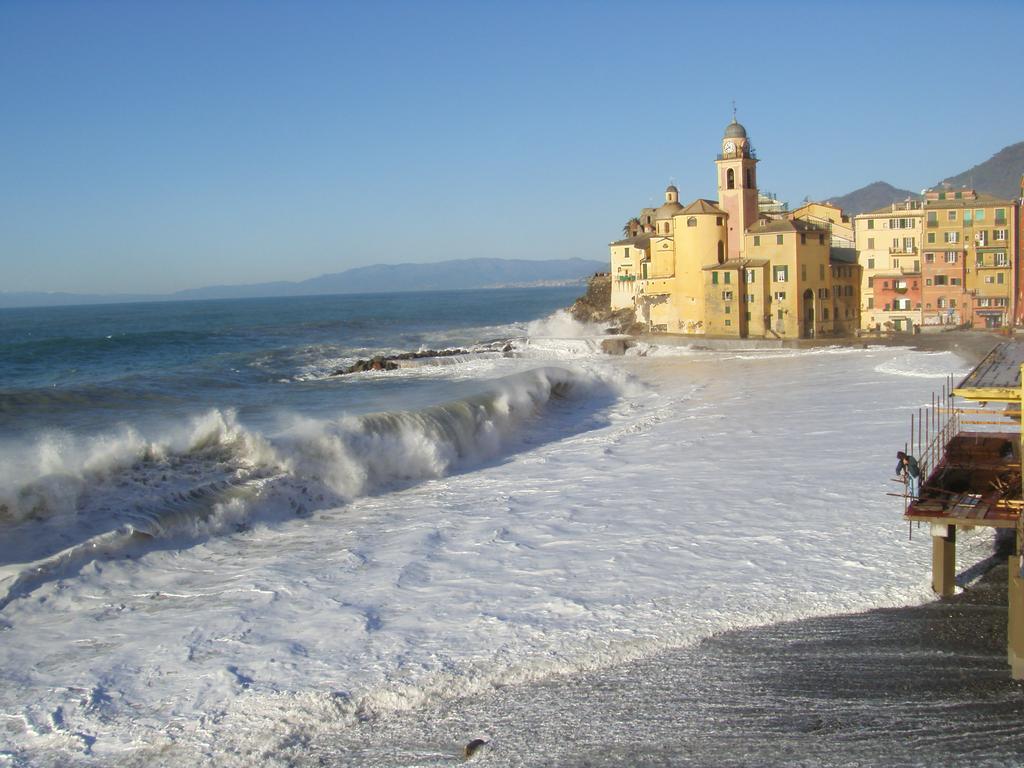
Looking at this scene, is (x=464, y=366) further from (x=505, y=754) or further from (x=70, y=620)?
(x=505, y=754)

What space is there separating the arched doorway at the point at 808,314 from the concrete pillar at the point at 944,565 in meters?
38.2

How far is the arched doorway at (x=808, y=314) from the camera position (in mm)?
47125

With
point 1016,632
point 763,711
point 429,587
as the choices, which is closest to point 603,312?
point 429,587

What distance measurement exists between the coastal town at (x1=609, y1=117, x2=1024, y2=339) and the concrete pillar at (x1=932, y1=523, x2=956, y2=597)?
122ft

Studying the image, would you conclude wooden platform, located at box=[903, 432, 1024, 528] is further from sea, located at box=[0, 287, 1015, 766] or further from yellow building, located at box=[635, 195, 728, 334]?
yellow building, located at box=[635, 195, 728, 334]

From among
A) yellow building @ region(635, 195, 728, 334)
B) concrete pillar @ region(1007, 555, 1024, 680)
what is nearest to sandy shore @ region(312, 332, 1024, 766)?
concrete pillar @ region(1007, 555, 1024, 680)

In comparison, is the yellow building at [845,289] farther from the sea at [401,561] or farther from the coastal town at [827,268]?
the sea at [401,561]

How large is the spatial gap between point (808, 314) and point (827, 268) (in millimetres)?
2759

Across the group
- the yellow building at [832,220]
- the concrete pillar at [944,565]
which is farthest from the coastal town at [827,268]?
the concrete pillar at [944,565]

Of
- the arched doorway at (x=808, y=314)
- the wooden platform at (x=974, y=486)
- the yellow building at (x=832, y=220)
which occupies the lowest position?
the wooden platform at (x=974, y=486)

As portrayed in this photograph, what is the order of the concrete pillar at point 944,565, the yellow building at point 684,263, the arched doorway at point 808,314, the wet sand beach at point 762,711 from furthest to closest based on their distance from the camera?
the yellow building at point 684,263 → the arched doorway at point 808,314 → the concrete pillar at point 944,565 → the wet sand beach at point 762,711

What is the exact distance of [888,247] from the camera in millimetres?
49812

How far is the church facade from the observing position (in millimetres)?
46500

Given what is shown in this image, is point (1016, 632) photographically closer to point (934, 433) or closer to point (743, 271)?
point (934, 433)
